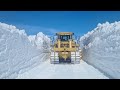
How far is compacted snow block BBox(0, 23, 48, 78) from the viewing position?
6855 millimetres

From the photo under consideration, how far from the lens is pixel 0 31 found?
682cm

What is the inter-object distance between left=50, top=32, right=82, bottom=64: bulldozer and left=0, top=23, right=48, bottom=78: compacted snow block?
7.8 inches

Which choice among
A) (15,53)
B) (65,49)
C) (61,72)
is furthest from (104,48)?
(15,53)

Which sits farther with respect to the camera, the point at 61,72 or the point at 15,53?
the point at 15,53

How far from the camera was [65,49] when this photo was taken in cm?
749

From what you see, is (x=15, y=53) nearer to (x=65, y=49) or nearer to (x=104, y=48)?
(x=65, y=49)

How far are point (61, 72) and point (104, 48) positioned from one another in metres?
0.85

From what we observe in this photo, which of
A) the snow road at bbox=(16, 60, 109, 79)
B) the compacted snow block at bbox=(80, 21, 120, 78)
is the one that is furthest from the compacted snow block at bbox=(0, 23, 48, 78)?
the compacted snow block at bbox=(80, 21, 120, 78)

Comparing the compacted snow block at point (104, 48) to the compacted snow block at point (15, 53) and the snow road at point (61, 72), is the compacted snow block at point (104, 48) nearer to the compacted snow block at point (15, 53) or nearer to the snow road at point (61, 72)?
the snow road at point (61, 72)

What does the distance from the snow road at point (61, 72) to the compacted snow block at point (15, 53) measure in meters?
0.15

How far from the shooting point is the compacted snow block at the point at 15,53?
6855 millimetres
